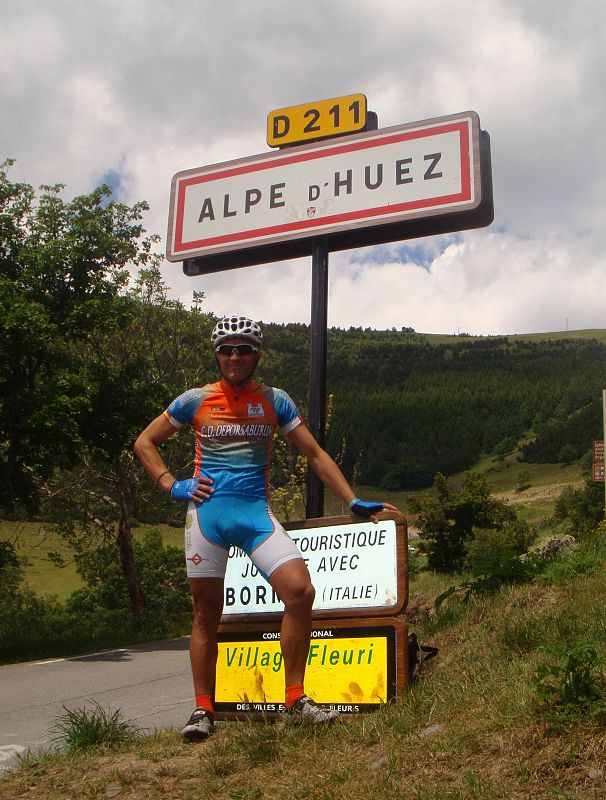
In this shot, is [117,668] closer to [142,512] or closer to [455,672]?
[455,672]

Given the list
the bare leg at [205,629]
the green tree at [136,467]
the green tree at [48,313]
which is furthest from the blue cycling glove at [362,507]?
the green tree at [136,467]

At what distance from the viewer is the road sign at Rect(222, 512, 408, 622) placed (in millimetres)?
4594

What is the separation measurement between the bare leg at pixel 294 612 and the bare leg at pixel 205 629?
1.22 feet

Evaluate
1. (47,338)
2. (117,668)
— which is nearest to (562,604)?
(117,668)

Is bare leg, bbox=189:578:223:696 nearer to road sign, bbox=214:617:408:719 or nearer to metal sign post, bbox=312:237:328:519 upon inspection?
road sign, bbox=214:617:408:719

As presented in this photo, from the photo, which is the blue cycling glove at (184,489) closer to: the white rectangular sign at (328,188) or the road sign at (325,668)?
the road sign at (325,668)

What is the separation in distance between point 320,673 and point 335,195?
384 centimetres

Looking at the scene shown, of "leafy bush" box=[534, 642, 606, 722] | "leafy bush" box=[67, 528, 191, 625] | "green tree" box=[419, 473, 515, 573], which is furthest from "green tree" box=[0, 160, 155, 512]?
"green tree" box=[419, 473, 515, 573]

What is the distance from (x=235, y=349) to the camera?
4211 millimetres

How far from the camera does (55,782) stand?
3436 mm

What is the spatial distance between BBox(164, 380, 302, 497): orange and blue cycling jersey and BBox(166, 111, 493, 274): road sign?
2688mm

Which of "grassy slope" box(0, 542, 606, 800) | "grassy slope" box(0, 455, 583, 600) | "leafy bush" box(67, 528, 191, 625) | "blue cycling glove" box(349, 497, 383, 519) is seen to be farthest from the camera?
"grassy slope" box(0, 455, 583, 600)

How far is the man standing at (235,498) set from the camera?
3889 mm

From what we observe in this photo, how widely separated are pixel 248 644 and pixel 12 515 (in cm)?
1626
